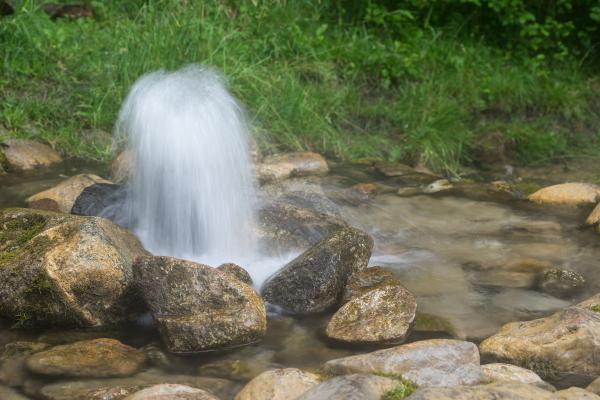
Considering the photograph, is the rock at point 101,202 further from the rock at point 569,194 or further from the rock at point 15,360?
the rock at point 569,194

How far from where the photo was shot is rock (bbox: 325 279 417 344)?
3.85m

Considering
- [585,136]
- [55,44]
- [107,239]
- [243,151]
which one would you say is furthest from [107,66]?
[585,136]

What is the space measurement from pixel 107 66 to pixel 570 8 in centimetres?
470

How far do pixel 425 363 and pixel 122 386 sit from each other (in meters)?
1.16

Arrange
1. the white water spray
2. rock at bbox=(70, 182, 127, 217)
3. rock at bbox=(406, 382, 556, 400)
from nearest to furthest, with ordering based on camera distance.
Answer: rock at bbox=(406, 382, 556, 400) < the white water spray < rock at bbox=(70, 182, 127, 217)

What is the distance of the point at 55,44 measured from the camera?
7.40 metres

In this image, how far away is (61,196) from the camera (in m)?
5.38

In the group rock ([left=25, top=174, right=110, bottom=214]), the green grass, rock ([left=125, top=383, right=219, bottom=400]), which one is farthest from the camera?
the green grass

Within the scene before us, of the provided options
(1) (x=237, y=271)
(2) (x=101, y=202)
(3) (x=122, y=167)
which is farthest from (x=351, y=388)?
(3) (x=122, y=167)

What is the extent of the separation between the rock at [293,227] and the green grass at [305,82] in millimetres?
1844

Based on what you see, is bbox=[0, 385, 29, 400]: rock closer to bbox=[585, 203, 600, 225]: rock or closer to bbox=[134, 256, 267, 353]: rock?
bbox=[134, 256, 267, 353]: rock


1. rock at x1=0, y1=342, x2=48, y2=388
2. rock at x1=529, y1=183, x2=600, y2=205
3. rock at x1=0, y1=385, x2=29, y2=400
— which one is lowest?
rock at x1=529, y1=183, x2=600, y2=205

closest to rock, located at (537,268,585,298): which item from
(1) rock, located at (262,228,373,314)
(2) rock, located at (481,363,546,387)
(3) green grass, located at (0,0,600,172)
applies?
(1) rock, located at (262,228,373,314)

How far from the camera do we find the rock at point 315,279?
418cm
